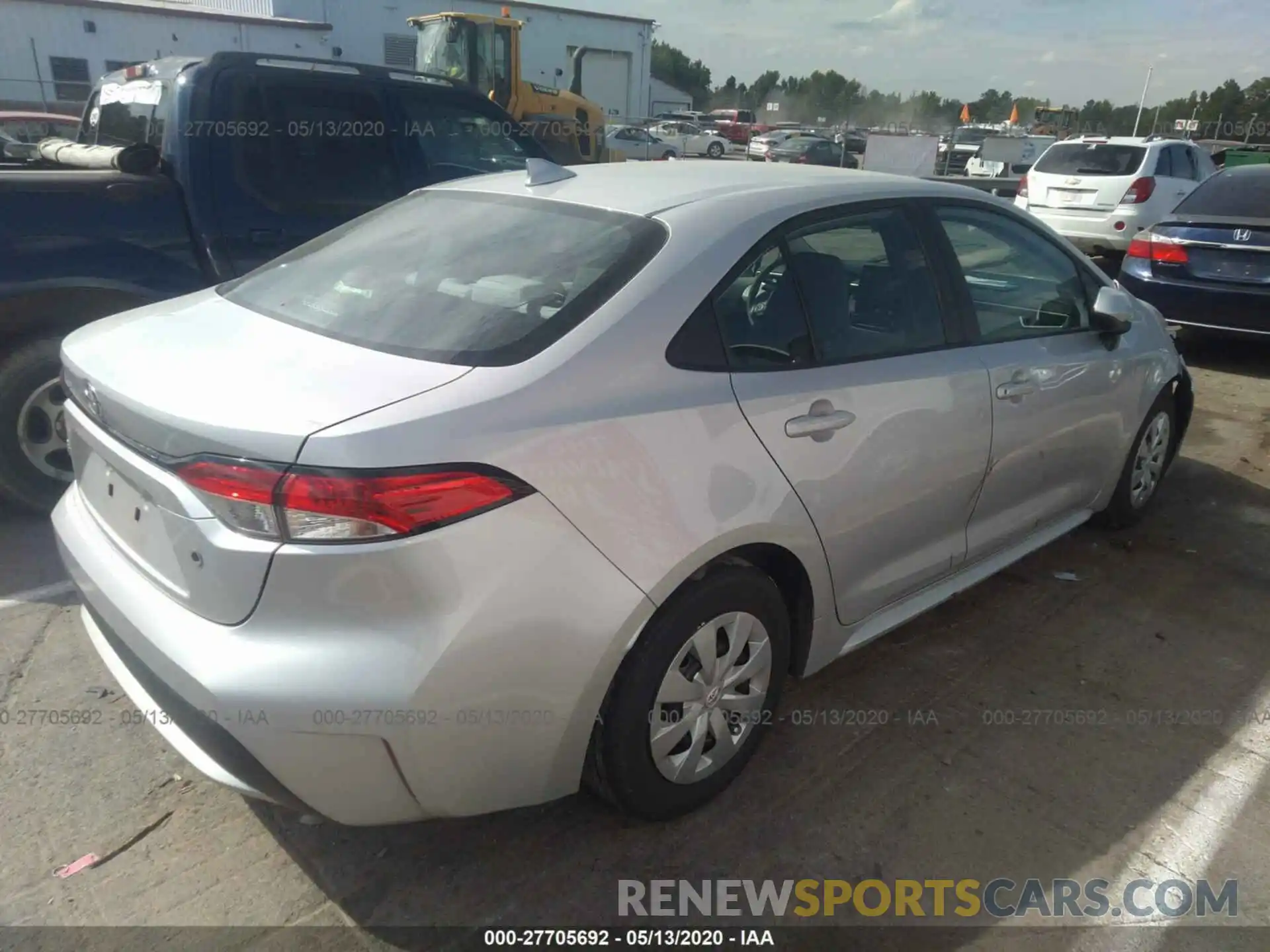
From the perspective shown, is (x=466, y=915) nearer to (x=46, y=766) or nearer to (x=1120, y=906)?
(x=46, y=766)

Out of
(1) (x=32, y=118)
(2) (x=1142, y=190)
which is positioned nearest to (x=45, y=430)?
(1) (x=32, y=118)

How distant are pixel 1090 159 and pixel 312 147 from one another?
10529mm

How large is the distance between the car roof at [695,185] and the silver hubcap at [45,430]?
7.15ft

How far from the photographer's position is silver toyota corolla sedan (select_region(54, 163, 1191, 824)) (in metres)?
1.87

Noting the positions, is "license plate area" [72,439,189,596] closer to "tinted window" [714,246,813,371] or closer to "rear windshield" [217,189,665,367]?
"rear windshield" [217,189,665,367]

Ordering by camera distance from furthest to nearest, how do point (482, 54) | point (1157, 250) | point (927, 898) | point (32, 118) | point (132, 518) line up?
point (482, 54) → point (32, 118) → point (1157, 250) → point (927, 898) → point (132, 518)

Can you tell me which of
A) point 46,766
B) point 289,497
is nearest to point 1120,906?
point 289,497

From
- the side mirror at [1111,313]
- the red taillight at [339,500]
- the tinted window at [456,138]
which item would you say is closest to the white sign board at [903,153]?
the tinted window at [456,138]

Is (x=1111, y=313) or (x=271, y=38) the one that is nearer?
(x=1111, y=313)

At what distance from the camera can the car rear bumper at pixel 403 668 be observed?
1.86 meters

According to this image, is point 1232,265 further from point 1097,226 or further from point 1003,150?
point 1003,150

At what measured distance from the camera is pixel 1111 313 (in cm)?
362

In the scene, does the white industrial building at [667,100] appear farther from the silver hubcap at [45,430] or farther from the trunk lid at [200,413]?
the trunk lid at [200,413]

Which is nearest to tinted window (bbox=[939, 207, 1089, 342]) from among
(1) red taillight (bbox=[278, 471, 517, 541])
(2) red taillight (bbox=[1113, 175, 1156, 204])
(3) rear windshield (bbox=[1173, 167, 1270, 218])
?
(1) red taillight (bbox=[278, 471, 517, 541])
